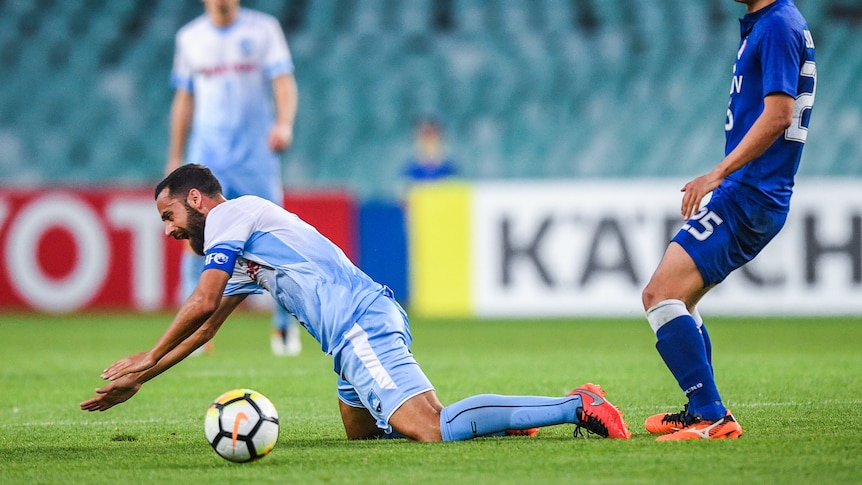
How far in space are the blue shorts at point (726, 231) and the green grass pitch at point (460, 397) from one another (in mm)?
650

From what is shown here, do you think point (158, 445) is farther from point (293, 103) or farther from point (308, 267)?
→ point (293, 103)

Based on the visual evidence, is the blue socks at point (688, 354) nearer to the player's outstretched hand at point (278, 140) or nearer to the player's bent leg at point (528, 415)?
the player's bent leg at point (528, 415)

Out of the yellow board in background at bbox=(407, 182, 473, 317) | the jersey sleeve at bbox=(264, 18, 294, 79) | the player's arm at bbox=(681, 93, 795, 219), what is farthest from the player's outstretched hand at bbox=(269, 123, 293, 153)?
the player's arm at bbox=(681, 93, 795, 219)

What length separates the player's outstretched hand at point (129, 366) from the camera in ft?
15.2

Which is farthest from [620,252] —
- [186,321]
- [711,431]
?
[186,321]

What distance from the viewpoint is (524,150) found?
15844mm

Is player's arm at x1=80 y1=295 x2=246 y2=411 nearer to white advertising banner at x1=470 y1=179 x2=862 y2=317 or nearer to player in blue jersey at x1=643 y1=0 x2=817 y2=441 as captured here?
player in blue jersey at x1=643 y1=0 x2=817 y2=441

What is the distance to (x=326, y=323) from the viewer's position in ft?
16.4

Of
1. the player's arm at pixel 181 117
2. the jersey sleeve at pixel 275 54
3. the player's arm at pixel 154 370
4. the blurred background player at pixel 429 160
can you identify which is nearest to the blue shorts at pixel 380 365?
the player's arm at pixel 154 370

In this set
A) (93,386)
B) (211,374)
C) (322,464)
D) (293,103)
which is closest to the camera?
(322,464)

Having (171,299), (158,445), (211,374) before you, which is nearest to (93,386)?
(211,374)

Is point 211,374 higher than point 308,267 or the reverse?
the reverse

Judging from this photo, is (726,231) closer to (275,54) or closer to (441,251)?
(275,54)

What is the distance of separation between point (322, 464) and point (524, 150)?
1161cm
